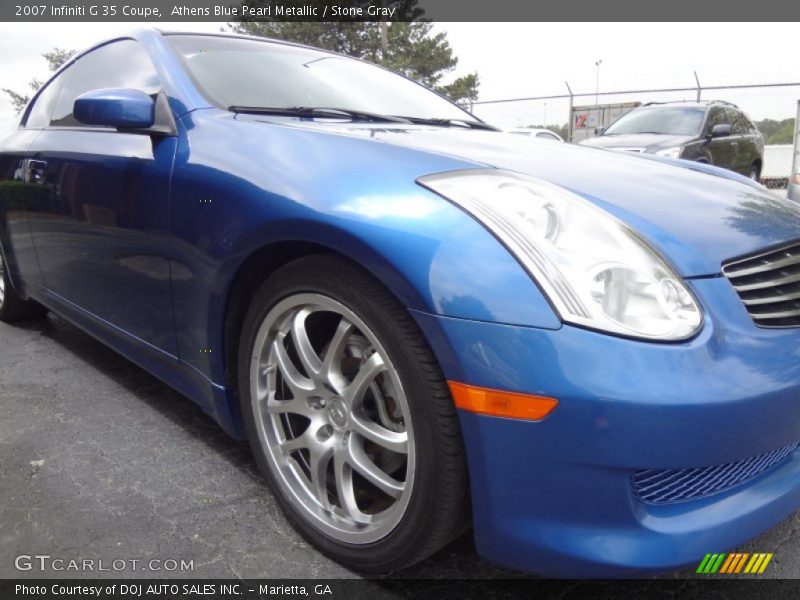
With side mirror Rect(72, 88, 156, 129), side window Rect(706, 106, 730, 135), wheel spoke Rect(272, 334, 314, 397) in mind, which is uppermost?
side window Rect(706, 106, 730, 135)

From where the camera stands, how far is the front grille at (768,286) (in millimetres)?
1383

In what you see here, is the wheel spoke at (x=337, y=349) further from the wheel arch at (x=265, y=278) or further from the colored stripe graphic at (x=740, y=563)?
the colored stripe graphic at (x=740, y=563)

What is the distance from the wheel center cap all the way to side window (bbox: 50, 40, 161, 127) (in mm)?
1344

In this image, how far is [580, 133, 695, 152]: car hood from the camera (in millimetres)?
7379

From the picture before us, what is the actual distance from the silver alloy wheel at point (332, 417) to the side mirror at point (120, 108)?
86 cm

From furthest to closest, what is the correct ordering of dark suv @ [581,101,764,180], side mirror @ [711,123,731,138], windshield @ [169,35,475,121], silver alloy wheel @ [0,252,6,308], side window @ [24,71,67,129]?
1. side mirror @ [711,123,731,138]
2. dark suv @ [581,101,764,180]
3. silver alloy wheel @ [0,252,6,308]
4. side window @ [24,71,67,129]
5. windshield @ [169,35,475,121]

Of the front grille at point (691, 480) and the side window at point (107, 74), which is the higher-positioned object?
the side window at point (107, 74)

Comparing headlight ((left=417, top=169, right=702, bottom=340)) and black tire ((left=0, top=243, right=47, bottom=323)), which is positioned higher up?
headlight ((left=417, top=169, right=702, bottom=340))

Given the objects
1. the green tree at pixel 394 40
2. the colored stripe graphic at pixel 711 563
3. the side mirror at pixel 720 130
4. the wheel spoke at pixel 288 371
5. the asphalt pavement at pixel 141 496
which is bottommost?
the asphalt pavement at pixel 141 496

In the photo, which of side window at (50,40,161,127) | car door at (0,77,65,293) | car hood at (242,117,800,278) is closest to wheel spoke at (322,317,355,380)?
car hood at (242,117,800,278)

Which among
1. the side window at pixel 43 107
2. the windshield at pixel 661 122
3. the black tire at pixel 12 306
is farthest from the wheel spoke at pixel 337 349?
the windshield at pixel 661 122

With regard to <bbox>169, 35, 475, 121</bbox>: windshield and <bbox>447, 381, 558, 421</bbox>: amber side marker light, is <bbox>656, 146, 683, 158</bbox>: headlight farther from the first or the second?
<bbox>447, 381, 558, 421</bbox>: amber side marker light

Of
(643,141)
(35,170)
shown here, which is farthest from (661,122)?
(35,170)

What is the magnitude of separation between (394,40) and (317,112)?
27239 millimetres
